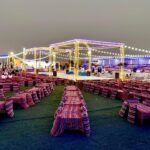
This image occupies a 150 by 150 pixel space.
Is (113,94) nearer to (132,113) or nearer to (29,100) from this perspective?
(29,100)

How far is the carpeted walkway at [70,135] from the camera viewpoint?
4707 millimetres

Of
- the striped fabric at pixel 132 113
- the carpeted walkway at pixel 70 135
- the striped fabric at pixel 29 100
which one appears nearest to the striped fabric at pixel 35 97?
the striped fabric at pixel 29 100

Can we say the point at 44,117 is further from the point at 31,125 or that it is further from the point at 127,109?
the point at 127,109

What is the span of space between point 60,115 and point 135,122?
212 centimetres

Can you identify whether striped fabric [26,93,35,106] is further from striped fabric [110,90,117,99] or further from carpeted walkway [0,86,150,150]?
striped fabric [110,90,117,99]

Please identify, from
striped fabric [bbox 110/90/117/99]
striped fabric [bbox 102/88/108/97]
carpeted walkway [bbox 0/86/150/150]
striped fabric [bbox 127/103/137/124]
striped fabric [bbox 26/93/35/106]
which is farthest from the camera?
striped fabric [bbox 102/88/108/97]

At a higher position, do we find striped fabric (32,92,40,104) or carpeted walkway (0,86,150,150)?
striped fabric (32,92,40,104)

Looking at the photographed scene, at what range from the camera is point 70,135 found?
5328 mm

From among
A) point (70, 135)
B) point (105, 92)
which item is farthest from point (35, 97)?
point (70, 135)

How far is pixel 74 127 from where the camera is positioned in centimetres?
540

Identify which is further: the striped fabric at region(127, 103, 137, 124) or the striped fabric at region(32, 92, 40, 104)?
the striped fabric at region(32, 92, 40, 104)

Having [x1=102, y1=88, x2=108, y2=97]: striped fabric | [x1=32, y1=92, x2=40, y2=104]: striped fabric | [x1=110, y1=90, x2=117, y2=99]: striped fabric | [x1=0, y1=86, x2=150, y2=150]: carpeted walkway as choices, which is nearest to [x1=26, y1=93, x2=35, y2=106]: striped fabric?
[x1=32, y1=92, x2=40, y2=104]: striped fabric

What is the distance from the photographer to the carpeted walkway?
4.71 metres

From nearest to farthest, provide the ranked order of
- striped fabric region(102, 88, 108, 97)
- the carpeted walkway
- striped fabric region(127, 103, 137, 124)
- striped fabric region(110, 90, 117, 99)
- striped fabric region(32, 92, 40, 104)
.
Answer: the carpeted walkway < striped fabric region(127, 103, 137, 124) < striped fabric region(32, 92, 40, 104) < striped fabric region(110, 90, 117, 99) < striped fabric region(102, 88, 108, 97)
